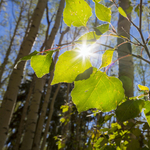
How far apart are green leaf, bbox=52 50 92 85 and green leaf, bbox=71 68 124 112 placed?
0.02 meters

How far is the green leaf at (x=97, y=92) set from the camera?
0.98ft

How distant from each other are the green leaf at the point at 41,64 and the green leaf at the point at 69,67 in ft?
Result: 0.09

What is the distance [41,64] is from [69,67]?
0.07m

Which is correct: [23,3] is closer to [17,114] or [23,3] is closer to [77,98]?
[17,114]

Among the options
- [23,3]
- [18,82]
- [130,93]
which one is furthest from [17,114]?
[130,93]

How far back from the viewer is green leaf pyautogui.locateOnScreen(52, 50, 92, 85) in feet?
0.97

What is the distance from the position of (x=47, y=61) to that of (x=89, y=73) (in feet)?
0.34

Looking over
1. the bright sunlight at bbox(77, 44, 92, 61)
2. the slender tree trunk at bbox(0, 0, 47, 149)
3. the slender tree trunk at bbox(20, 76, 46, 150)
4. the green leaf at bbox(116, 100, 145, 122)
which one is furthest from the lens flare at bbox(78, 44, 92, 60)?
the slender tree trunk at bbox(20, 76, 46, 150)

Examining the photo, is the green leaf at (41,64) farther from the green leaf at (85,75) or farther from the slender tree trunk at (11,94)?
the slender tree trunk at (11,94)

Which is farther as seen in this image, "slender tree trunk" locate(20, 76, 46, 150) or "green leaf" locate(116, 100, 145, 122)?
"slender tree trunk" locate(20, 76, 46, 150)

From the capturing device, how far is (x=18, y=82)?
1541 mm

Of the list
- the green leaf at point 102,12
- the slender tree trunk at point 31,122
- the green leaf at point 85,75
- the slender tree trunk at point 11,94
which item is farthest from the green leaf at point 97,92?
the slender tree trunk at point 31,122

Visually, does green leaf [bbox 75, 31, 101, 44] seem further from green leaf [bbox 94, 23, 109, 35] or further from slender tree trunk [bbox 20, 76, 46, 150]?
slender tree trunk [bbox 20, 76, 46, 150]

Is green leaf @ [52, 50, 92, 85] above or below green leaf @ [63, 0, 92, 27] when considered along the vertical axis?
below
